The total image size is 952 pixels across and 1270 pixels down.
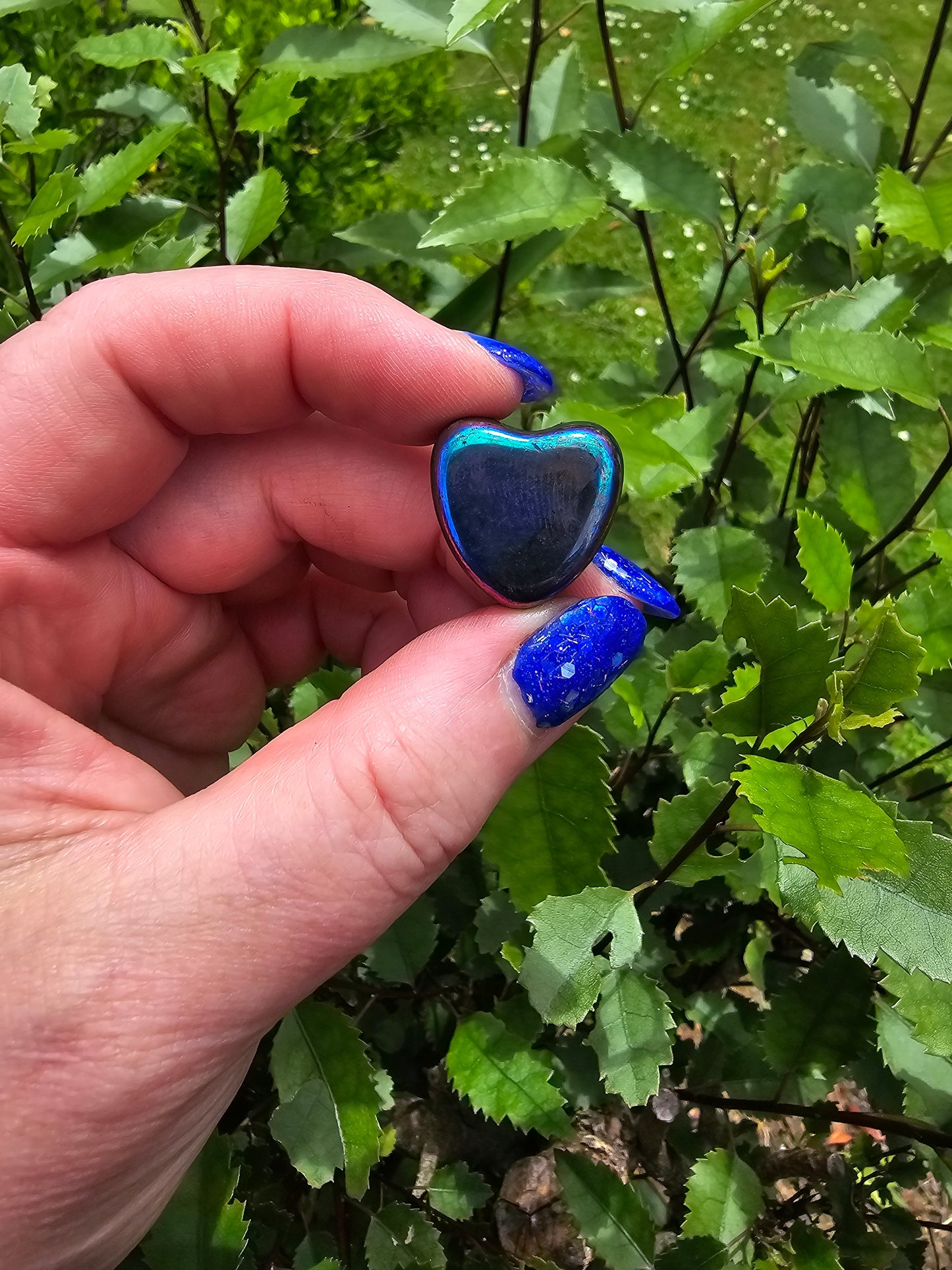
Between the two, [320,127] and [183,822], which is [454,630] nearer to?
[183,822]

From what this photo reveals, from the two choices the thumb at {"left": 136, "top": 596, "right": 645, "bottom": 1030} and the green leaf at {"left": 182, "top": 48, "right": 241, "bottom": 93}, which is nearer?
the thumb at {"left": 136, "top": 596, "right": 645, "bottom": 1030}

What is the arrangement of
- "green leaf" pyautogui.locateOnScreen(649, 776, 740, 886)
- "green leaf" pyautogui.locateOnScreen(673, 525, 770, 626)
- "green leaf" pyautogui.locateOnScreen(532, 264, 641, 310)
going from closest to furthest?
"green leaf" pyautogui.locateOnScreen(649, 776, 740, 886) → "green leaf" pyautogui.locateOnScreen(673, 525, 770, 626) → "green leaf" pyautogui.locateOnScreen(532, 264, 641, 310)

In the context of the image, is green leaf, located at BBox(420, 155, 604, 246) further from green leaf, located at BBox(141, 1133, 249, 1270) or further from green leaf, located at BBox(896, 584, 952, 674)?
green leaf, located at BBox(141, 1133, 249, 1270)

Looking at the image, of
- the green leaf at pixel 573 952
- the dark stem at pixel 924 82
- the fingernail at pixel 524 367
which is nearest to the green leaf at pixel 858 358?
the fingernail at pixel 524 367

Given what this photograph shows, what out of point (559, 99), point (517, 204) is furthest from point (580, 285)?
point (517, 204)

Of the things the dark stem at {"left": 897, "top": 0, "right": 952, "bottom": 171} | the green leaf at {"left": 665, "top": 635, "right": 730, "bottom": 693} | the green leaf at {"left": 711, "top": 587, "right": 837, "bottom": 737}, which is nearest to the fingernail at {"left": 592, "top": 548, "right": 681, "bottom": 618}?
the green leaf at {"left": 665, "top": 635, "right": 730, "bottom": 693}

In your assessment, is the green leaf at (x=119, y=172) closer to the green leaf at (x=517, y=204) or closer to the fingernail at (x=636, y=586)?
the green leaf at (x=517, y=204)

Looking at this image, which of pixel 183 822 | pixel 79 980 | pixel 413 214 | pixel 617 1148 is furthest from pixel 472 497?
pixel 617 1148
